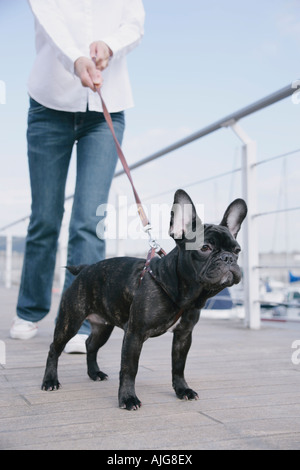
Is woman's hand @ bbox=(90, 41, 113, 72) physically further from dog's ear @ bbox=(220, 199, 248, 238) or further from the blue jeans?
dog's ear @ bbox=(220, 199, 248, 238)

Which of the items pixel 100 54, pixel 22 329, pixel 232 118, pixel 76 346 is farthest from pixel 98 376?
pixel 232 118

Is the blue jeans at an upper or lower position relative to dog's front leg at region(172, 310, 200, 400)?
upper

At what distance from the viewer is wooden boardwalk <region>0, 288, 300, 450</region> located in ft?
3.52

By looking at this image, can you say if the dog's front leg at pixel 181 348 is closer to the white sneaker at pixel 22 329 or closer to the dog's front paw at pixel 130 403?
the dog's front paw at pixel 130 403

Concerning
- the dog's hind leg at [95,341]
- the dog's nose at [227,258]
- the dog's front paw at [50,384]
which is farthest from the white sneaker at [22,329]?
the dog's nose at [227,258]

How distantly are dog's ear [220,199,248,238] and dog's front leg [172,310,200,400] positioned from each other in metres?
0.30

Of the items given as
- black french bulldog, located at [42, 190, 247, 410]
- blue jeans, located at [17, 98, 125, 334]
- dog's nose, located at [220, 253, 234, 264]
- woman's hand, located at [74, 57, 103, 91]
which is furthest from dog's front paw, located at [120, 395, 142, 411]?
woman's hand, located at [74, 57, 103, 91]

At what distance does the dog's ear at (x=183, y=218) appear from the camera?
150 centimetres

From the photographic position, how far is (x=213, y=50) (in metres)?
8.05

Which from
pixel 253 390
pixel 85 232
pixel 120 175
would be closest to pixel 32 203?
pixel 85 232

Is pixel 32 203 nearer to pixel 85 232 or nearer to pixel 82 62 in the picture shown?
pixel 85 232

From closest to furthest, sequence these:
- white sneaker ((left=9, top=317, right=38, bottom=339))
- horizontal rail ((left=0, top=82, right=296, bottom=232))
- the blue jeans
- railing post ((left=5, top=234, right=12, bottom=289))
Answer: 1. the blue jeans
2. white sneaker ((left=9, top=317, right=38, bottom=339))
3. horizontal rail ((left=0, top=82, right=296, bottom=232))
4. railing post ((left=5, top=234, right=12, bottom=289))

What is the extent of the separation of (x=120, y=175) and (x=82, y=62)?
2521 mm

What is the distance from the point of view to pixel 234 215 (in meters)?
1.60
